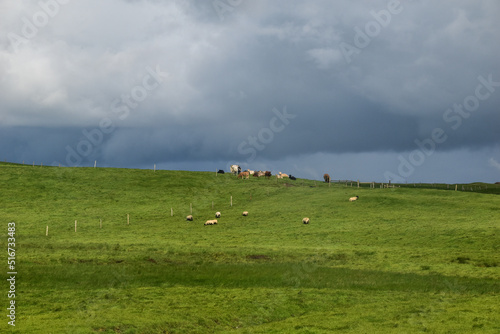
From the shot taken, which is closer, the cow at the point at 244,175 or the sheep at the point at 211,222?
the sheep at the point at 211,222

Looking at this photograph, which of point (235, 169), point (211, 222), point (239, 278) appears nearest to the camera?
point (239, 278)

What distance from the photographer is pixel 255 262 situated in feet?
137

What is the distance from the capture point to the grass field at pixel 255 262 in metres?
23.8

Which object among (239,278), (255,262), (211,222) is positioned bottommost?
(239,278)

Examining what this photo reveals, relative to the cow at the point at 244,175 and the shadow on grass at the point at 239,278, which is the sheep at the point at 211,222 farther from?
the cow at the point at 244,175

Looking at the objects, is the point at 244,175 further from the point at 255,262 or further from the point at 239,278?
the point at 239,278

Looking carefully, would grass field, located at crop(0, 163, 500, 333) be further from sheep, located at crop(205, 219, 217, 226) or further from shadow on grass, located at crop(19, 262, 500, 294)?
Answer: sheep, located at crop(205, 219, 217, 226)

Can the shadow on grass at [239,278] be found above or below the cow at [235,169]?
below

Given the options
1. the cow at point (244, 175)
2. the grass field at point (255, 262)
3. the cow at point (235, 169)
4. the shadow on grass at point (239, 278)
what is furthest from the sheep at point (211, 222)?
the cow at point (235, 169)

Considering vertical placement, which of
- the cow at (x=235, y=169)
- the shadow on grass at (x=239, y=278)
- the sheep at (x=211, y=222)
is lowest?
the shadow on grass at (x=239, y=278)

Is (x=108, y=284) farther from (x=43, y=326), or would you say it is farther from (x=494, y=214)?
(x=494, y=214)

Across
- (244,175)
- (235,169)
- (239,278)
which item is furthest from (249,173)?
(239,278)

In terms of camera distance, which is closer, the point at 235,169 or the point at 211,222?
the point at 211,222

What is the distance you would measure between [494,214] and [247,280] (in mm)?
43959
